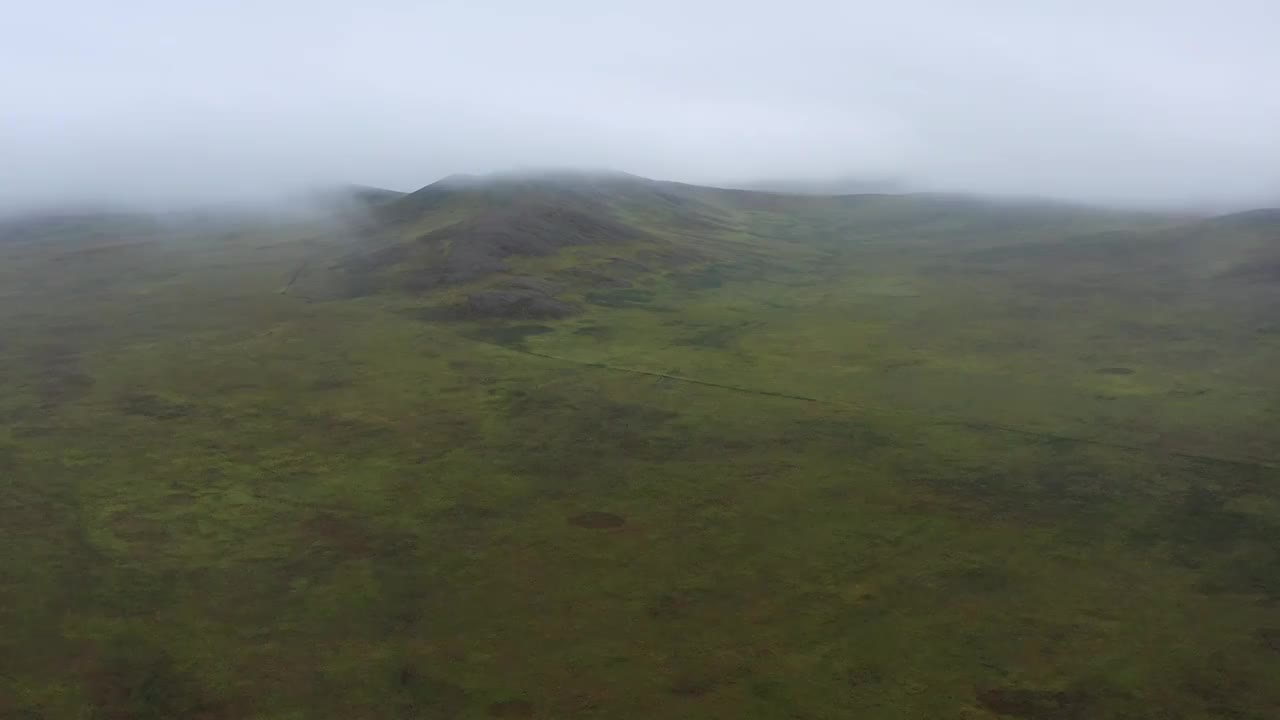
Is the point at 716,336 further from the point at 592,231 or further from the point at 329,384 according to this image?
the point at 592,231

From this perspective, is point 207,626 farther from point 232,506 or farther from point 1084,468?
point 1084,468

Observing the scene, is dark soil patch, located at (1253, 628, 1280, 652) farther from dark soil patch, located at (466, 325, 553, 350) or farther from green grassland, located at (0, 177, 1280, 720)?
dark soil patch, located at (466, 325, 553, 350)

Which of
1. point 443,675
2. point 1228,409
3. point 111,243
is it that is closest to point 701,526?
point 443,675

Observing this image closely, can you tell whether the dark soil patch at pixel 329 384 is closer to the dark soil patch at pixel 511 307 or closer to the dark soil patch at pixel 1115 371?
the dark soil patch at pixel 511 307


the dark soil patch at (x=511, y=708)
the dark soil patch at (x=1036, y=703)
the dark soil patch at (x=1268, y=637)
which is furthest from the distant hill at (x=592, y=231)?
the dark soil patch at (x=1268, y=637)

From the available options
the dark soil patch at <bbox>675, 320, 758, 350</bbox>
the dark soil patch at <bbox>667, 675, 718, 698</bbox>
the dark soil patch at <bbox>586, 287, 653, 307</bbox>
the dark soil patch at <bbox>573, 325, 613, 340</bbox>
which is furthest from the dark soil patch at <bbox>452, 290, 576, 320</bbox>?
the dark soil patch at <bbox>667, 675, 718, 698</bbox>

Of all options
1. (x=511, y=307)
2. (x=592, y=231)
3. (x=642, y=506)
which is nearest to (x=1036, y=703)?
(x=642, y=506)
